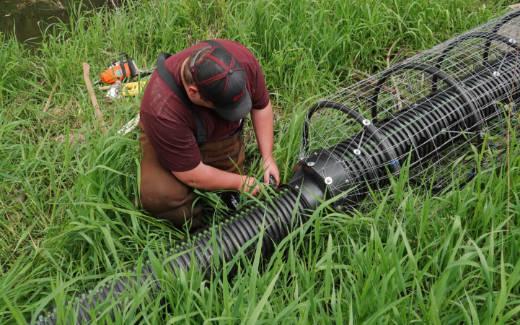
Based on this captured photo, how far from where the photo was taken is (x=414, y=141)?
277 cm

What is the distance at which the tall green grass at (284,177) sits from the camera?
6.95ft

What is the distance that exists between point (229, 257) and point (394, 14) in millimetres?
2872

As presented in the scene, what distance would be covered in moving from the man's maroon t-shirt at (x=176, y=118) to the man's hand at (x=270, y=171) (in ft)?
1.23

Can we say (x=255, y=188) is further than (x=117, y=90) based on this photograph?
No

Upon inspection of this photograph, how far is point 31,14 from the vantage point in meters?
5.75

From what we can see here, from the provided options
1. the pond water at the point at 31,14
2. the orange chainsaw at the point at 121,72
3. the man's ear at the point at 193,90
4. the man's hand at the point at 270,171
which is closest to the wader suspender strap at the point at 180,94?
the man's ear at the point at 193,90

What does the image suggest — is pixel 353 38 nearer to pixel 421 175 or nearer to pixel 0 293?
pixel 421 175

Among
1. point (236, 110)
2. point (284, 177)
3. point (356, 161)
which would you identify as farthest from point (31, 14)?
point (356, 161)

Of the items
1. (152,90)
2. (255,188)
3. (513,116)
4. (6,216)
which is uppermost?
(152,90)

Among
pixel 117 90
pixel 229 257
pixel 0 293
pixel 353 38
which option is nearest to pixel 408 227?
pixel 229 257

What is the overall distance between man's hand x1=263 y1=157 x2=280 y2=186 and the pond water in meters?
3.33

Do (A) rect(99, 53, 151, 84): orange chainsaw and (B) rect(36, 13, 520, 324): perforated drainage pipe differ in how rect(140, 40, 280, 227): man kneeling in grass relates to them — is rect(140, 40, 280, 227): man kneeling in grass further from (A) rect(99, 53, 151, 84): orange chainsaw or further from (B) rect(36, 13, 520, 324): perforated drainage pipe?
(A) rect(99, 53, 151, 84): orange chainsaw

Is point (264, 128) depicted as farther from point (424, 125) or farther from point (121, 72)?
point (121, 72)

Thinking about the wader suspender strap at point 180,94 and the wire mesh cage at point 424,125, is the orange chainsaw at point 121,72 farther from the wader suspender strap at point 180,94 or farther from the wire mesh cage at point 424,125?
the wire mesh cage at point 424,125
